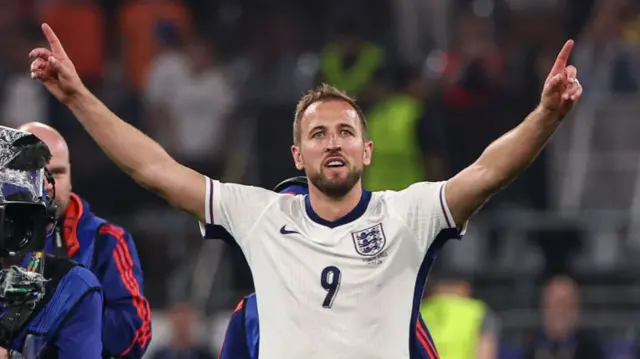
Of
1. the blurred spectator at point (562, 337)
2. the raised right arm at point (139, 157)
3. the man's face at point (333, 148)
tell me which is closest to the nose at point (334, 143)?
the man's face at point (333, 148)

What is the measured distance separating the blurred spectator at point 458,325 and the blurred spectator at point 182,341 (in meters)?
1.54

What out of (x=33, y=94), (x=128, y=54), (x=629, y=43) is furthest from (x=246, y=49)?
(x=629, y=43)

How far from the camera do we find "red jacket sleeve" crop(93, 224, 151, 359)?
559 cm

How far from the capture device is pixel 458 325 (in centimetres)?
993

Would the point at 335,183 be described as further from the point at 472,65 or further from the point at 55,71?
the point at 472,65

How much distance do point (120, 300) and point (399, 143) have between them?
5857mm

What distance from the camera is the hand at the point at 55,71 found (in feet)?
16.0

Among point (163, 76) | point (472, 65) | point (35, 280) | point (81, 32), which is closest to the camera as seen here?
point (35, 280)

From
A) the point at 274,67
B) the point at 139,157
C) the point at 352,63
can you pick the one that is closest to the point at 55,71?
the point at 139,157

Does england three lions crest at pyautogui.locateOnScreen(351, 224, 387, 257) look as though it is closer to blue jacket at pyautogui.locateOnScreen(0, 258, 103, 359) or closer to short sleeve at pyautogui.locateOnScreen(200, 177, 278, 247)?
short sleeve at pyautogui.locateOnScreen(200, 177, 278, 247)

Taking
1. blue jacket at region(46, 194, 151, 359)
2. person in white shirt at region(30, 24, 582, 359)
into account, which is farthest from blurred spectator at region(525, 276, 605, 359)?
person in white shirt at region(30, 24, 582, 359)

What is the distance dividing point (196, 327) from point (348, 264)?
5236 millimetres

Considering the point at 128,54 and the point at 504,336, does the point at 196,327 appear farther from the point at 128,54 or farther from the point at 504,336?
the point at 128,54

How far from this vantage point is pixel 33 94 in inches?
483
